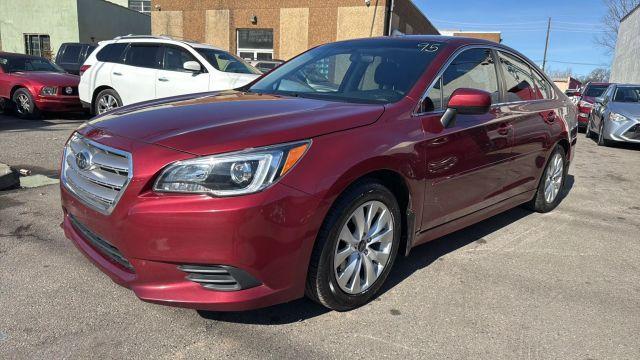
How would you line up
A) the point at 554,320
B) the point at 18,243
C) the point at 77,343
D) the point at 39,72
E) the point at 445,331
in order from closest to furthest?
the point at 77,343
the point at 445,331
the point at 554,320
the point at 18,243
the point at 39,72

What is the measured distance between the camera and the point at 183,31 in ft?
84.9

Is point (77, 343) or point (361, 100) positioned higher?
point (361, 100)

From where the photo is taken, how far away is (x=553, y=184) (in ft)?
17.6

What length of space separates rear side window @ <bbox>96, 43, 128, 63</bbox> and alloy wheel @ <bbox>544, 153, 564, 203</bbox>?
7875mm

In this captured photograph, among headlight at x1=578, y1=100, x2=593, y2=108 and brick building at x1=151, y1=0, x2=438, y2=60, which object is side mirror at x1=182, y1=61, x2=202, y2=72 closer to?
headlight at x1=578, y1=100, x2=593, y2=108

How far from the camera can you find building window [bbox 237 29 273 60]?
25.1m

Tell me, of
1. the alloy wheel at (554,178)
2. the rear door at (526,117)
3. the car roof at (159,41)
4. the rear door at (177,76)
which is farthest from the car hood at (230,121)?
the car roof at (159,41)

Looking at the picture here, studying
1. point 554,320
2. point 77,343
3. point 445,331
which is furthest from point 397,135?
point 77,343

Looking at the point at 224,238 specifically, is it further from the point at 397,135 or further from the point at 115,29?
the point at 115,29

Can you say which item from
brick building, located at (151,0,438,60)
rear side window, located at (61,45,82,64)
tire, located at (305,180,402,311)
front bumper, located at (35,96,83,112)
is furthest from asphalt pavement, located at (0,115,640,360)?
brick building, located at (151,0,438,60)

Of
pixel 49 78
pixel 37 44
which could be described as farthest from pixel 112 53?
pixel 37 44

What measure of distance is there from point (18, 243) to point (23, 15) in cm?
3124

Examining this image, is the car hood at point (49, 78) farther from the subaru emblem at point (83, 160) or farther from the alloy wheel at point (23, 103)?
the subaru emblem at point (83, 160)

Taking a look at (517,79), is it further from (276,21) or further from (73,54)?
(276,21)
